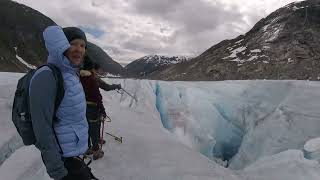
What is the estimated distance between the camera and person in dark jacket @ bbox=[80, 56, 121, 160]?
599 centimetres

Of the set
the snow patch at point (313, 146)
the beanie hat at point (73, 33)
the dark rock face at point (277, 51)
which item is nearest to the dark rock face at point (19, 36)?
the dark rock face at point (277, 51)

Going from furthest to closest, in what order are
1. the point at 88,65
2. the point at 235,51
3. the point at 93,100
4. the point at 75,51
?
the point at 235,51 < the point at 93,100 < the point at 88,65 < the point at 75,51

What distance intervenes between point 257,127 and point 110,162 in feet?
17.2

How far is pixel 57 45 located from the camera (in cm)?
273

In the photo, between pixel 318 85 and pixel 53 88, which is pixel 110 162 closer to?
pixel 53 88

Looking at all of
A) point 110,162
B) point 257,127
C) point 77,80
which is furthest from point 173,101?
point 77,80

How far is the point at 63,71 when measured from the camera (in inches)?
110

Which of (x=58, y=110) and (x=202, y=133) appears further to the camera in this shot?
(x=202, y=133)

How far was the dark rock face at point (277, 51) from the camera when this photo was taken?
202 feet

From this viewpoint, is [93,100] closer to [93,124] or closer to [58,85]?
[93,124]

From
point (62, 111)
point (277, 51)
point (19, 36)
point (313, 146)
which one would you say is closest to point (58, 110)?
point (62, 111)

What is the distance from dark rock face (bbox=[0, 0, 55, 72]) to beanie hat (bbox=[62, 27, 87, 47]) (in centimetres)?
10994

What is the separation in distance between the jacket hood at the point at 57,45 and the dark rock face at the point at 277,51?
181ft

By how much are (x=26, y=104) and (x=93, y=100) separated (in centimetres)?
348
